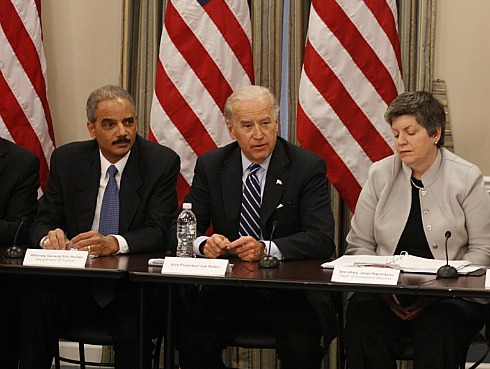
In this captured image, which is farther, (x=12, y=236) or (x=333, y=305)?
(x=12, y=236)

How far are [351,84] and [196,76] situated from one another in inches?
36.7

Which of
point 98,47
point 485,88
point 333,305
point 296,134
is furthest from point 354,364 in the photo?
point 98,47

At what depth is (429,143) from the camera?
4453 mm

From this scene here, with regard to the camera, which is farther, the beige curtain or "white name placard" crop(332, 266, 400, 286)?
the beige curtain

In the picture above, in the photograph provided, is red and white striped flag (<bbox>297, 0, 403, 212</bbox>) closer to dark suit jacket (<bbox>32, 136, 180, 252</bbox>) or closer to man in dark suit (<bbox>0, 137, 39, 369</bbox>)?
dark suit jacket (<bbox>32, 136, 180, 252</bbox>)

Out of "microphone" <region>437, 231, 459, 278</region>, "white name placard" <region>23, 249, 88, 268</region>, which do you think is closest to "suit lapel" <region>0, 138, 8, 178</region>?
"white name placard" <region>23, 249, 88, 268</region>

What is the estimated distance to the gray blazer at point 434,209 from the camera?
4.39 m

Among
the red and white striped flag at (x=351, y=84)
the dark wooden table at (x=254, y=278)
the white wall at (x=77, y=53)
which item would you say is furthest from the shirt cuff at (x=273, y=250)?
the white wall at (x=77, y=53)

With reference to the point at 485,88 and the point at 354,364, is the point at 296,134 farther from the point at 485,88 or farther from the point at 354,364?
the point at 354,364

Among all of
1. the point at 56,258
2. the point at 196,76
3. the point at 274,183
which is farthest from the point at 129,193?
the point at 196,76

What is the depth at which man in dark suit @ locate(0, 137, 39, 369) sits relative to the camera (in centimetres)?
458

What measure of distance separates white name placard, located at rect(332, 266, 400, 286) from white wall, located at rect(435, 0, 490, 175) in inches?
91.4

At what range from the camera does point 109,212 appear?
481 cm

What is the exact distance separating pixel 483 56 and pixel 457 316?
2311mm
